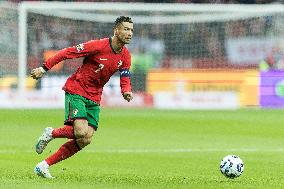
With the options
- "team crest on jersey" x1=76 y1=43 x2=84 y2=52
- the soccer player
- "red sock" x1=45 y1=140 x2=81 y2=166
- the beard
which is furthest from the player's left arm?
"red sock" x1=45 y1=140 x2=81 y2=166

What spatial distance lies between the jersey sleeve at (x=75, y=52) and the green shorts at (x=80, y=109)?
0.50 metres

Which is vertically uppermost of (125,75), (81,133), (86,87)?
(125,75)

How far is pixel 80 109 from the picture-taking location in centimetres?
1066

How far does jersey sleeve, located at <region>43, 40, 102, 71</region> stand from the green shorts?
495mm

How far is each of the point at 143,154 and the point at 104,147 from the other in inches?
60.4

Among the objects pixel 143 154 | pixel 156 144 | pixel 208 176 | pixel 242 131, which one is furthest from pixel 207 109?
pixel 208 176

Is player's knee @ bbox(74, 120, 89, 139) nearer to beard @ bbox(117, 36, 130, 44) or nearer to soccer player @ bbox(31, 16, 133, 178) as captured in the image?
soccer player @ bbox(31, 16, 133, 178)

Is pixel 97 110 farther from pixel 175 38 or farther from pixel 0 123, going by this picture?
pixel 175 38

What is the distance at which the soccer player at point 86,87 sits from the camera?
1066 centimetres

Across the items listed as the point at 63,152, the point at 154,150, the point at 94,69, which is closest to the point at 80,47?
the point at 94,69

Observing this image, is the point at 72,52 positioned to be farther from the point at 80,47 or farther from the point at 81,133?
the point at 81,133

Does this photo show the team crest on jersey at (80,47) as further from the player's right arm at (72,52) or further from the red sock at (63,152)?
the red sock at (63,152)

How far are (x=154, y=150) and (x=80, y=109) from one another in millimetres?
4921

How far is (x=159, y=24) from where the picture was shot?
31.2 m
